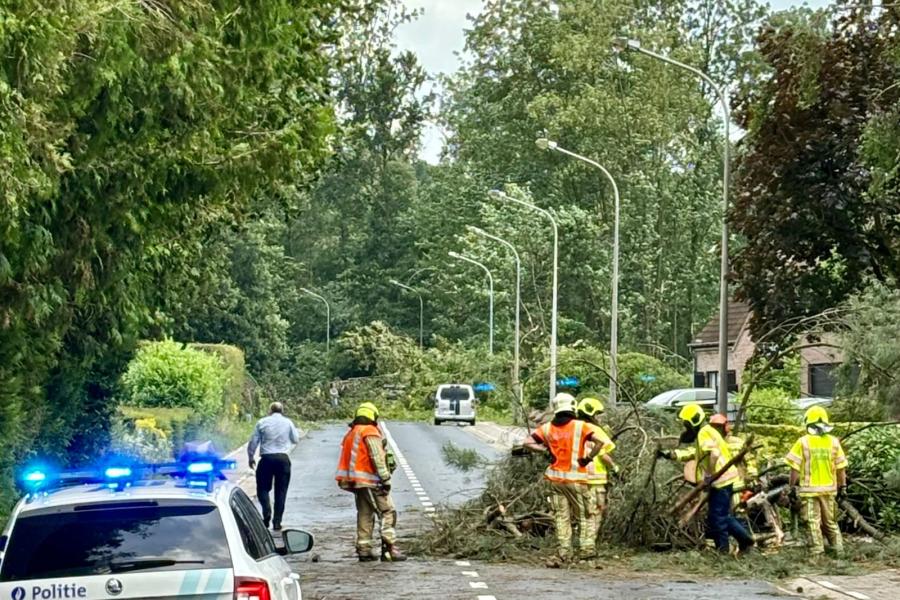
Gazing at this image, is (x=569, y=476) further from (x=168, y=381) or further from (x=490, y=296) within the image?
(x=490, y=296)

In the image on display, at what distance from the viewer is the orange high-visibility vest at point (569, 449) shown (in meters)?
18.0

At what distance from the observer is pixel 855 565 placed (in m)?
17.8

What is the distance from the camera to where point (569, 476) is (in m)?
18.1

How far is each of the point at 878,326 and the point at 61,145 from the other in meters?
11.9

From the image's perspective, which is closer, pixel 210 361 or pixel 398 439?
pixel 210 361

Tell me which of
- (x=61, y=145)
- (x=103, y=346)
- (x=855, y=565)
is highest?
(x=61, y=145)

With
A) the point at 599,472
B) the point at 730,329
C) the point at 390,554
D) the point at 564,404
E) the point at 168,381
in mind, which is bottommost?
the point at 390,554

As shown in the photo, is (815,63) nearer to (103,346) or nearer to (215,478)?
(103,346)

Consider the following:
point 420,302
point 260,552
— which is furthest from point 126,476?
point 420,302

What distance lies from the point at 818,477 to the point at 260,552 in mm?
11345

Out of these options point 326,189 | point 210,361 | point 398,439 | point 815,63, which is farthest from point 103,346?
point 326,189

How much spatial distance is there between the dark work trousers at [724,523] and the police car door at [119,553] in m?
11.1

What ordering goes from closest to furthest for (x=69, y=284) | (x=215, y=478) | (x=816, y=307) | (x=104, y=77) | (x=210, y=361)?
(x=215, y=478)
(x=104, y=77)
(x=69, y=284)
(x=816, y=307)
(x=210, y=361)

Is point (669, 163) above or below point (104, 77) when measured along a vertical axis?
above
